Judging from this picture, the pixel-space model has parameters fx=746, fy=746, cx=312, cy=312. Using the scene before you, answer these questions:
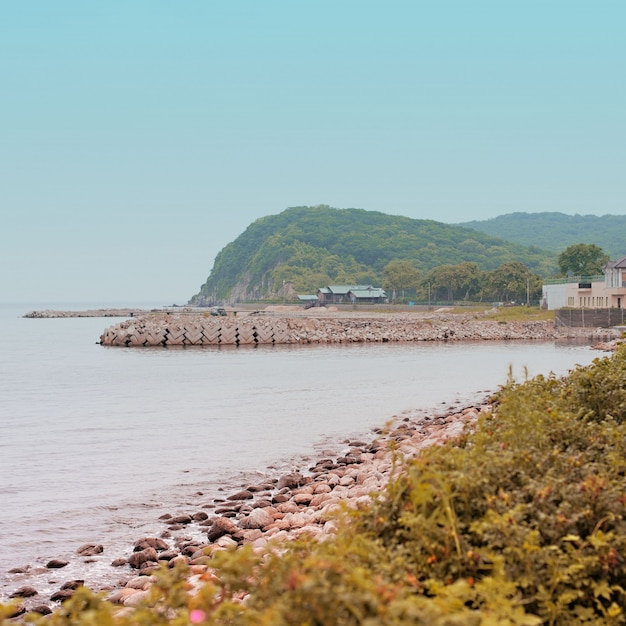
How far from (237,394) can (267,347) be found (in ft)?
83.5

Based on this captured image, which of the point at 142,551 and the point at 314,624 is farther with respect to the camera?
the point at 142,551

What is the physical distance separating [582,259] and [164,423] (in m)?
88.6

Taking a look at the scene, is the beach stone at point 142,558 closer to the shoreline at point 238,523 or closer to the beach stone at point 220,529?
the shoreline at point 238,523

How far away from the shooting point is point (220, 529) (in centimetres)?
895

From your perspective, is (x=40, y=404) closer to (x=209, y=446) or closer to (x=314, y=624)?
(x=209, y=446)

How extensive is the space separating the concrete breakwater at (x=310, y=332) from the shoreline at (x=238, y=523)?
39240 mm

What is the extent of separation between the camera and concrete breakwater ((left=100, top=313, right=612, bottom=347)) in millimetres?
52406

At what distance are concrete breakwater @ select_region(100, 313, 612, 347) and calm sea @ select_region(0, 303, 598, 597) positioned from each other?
11.4 meters

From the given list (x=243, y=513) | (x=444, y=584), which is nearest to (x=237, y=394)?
(x=243, y=513)

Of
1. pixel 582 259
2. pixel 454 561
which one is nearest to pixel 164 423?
pixel 454 561

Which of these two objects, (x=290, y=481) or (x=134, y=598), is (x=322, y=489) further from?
(x=134, y=598)

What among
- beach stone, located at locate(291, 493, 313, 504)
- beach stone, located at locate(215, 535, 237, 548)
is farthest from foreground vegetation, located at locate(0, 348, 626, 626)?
beach stone, located at locate(291, 493, 313, 504)

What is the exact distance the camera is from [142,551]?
8.34 meters

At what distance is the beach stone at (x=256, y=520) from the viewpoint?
9.24 m
